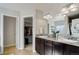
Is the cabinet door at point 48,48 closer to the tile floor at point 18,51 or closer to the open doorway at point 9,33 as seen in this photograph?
the tile floor at point 18,51

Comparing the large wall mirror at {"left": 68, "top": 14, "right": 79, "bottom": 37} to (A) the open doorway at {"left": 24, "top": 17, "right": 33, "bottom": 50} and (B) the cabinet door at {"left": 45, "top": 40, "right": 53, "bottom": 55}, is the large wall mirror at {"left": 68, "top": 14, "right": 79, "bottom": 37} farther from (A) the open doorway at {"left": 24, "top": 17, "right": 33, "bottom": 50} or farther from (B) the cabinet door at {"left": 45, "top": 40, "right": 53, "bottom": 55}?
(A) the open doorway at {"left": 24, "top": 17, "right": 33, "bottom": 50}

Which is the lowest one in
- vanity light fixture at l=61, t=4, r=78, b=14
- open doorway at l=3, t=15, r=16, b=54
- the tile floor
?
the tile floor

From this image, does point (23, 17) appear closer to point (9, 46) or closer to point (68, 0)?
point (9, 46)

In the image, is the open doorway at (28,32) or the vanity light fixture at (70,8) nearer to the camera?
the vanity light fixture at (70,8)

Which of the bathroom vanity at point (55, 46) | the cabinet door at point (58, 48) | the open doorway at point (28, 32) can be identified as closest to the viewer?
the bathroom vanity at point (55, 46)

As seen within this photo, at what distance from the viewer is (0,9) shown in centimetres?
180

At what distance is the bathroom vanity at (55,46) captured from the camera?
161 cm

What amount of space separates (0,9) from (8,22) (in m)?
0.28

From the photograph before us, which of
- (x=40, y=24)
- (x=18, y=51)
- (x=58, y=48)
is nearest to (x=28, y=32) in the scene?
(x=40, y=24)

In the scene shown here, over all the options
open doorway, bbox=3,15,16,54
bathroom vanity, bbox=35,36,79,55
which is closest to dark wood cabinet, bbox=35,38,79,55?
bathroom vanity, bbox=35,36,79,55

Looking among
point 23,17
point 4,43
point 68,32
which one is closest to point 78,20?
point 68,32

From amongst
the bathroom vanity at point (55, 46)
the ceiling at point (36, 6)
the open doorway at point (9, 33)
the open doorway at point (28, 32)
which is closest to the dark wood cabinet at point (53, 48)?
the bathroom vanity at point (55, 46)

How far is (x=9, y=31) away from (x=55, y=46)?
94 centimetres

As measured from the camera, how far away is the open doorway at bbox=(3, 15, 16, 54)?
1.84 meters
